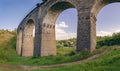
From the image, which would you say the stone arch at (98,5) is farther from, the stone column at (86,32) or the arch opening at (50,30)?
the arch opening at (50,30)

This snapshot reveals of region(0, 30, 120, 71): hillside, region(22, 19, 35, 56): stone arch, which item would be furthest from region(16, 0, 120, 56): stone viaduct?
region(0, 30, 120, 71): hillside

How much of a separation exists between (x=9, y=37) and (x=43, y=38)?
85.2 ft

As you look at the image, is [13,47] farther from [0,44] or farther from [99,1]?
[99,1]

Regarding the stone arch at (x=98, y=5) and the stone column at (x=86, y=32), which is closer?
the stone column at (x=86, y=32)

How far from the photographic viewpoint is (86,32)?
24.4 metres

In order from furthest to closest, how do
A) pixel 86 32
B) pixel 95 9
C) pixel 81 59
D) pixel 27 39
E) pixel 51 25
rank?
pixel 27 39, pixel 51 25, pixel 95 9, pixel 86 32, pixel 81 59

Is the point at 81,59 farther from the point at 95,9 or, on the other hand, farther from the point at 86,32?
the point at 95,9

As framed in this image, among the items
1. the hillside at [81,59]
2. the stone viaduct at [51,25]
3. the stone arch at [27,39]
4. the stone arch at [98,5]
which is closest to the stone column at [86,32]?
the stone viaduct at [51,25]

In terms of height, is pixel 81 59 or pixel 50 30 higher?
pixel 50 30

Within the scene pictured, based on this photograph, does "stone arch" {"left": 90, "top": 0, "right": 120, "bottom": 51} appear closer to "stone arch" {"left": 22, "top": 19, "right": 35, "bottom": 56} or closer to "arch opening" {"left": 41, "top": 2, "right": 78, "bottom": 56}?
"arch opening" {"left": 41, "top": 2, "right": 78, "bottom": 56}

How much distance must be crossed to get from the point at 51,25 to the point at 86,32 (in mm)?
9675

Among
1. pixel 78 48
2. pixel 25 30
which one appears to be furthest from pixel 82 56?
pixel 25 30

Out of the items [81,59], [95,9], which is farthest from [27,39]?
[81,59]

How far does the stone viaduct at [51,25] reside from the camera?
24328mm
